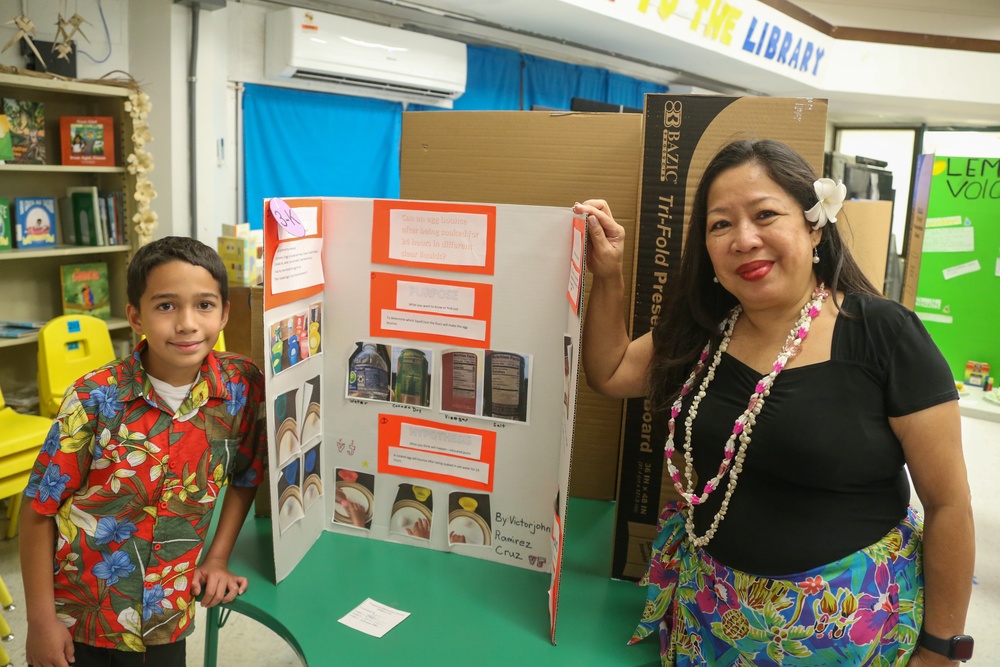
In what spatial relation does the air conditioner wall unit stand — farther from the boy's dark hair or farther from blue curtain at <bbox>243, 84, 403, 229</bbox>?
the boy's dark hair

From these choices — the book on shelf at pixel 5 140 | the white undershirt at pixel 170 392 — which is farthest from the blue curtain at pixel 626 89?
the white undershirt at pixel 170 392

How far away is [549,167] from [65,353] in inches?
109

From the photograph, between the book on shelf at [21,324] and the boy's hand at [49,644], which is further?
the book on shelf at [21,324]

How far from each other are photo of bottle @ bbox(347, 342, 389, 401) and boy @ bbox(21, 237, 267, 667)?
217mm

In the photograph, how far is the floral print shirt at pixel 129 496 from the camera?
1.19m

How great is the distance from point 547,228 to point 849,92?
7723mm

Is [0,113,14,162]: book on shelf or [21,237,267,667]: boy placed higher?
[0,113,14,162]: book on shelf

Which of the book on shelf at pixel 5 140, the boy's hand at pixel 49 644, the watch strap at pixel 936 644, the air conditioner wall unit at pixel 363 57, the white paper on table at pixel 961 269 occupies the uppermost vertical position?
the air conditioner wall unit at pixel 363 57

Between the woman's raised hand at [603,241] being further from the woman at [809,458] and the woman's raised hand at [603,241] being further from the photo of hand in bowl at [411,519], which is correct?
the photo of hand in bowl at [411,519]

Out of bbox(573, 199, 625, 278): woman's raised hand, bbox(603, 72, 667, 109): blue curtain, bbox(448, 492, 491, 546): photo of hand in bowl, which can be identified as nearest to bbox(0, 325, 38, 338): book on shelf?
bbox(448, 492, 491, 546): photo of hand in bowl

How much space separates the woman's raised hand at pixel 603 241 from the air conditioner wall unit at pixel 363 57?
3.86 m

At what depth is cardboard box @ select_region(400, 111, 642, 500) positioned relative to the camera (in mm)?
1568

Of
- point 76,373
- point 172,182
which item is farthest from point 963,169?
point 76,373

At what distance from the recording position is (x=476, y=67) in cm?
597
